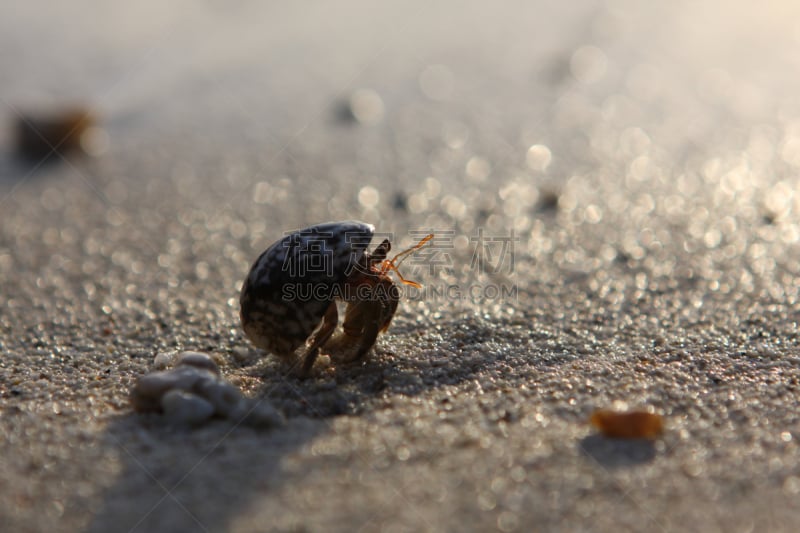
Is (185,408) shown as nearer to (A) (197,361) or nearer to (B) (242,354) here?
(A) (197,361)

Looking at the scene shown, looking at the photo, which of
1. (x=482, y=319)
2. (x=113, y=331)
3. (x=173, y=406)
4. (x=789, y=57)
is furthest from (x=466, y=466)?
(x=789, y=57)

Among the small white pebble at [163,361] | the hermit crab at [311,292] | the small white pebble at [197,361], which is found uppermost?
the hermit crab at [311,292]

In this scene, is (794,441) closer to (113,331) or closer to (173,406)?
(173,406)

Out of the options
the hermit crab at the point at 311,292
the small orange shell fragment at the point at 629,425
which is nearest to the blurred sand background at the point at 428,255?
Result: the small orange shell fragment at the point at 629,425

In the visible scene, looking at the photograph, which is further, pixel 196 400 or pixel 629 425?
pixel 196 400

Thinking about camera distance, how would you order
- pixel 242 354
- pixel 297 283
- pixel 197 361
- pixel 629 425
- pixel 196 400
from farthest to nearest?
pixel 242 354 → pixel 297 283 → pixel 197 361 → pixel 196 400 → pixel 629 425

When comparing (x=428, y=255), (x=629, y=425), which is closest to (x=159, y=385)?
(x=629, y=425)

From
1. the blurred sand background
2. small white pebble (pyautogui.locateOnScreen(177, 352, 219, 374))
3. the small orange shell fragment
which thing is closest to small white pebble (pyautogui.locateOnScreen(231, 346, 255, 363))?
the blurred sand background

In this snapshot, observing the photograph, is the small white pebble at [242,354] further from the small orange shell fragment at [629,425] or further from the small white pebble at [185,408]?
the small orange shell fragment at [629,425]
